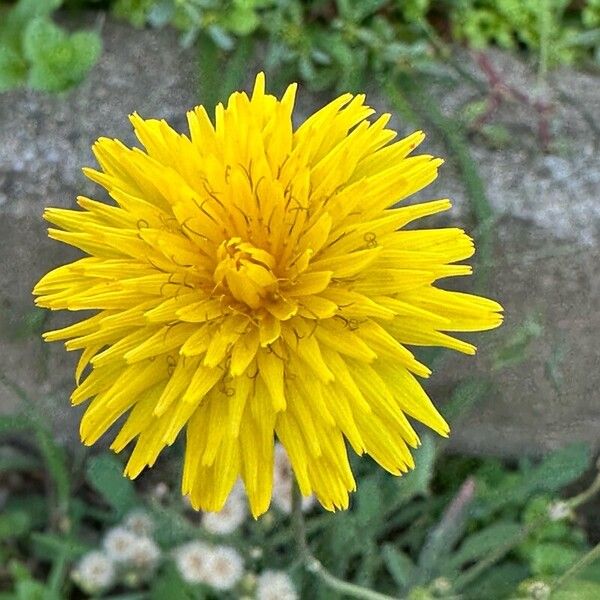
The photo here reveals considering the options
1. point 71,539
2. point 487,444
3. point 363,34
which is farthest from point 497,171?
point 71,539

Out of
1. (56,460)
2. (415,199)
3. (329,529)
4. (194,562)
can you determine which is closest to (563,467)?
(329,529)

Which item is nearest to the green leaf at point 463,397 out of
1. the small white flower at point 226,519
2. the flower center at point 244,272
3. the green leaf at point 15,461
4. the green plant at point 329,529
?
the green plant at point 329,529

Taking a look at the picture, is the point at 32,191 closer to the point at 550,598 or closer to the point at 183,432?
the point at 183,432

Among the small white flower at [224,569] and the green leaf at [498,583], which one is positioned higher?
the small white flower at [224,569]

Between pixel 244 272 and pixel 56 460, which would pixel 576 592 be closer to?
pixel 244 272

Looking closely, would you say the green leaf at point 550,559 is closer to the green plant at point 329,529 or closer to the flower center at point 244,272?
the green plant at point 329,529
